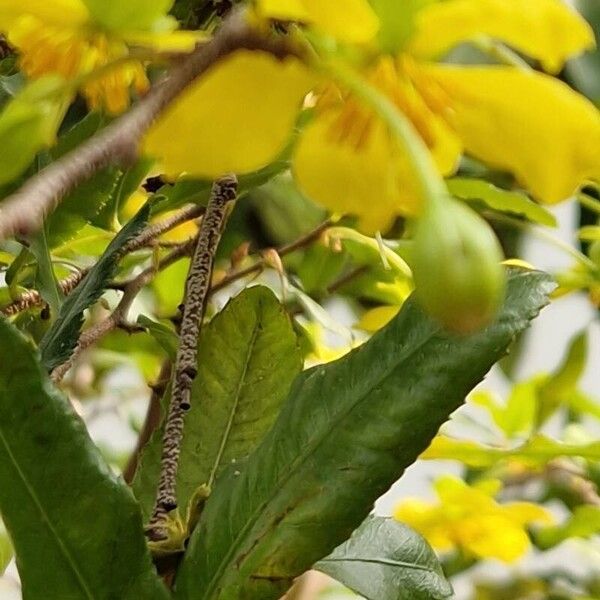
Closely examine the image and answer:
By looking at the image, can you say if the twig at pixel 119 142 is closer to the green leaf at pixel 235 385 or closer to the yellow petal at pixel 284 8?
the yellow petal at pixel 284 8

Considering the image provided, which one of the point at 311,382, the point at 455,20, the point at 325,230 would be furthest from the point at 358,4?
the point at 325,230

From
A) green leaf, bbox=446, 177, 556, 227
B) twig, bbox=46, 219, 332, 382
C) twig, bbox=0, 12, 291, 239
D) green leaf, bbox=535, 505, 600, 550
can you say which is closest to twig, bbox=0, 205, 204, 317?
twig, bbox=46, 219, 332, 382

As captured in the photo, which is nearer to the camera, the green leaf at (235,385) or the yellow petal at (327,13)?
the yellow petal at (327,13)

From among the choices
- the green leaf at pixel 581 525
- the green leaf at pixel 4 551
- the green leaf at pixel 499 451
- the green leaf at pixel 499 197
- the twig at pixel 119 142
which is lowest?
the green leaf at pixel 581 525

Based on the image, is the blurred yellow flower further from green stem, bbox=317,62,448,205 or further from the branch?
green stem, bbox=317,62,448,205

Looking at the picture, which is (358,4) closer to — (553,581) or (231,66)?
(231,66)

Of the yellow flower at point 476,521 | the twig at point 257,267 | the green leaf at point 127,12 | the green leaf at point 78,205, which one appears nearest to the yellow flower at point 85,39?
the green leaf at point 127,12

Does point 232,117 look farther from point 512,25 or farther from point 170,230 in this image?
point 170,230
